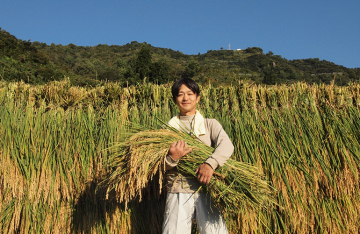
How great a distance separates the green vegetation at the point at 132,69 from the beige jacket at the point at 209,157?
101 cm

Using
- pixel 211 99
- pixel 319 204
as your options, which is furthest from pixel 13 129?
pixel 319 204

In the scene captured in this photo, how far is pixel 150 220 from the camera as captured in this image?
246 cm

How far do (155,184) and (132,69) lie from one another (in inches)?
1411

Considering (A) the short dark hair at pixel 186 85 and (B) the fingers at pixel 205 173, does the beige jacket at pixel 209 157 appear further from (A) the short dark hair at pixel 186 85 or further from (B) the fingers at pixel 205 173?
(A) the short dark hair at pixel 186 85

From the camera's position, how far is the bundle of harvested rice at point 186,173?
163cm

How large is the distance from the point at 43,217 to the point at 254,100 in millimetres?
2703

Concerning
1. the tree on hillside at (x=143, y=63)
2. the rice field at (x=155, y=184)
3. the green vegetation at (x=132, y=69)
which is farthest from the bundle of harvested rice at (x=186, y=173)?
the tree on hillside at (x=143, y=63)

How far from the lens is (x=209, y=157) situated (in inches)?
63.7

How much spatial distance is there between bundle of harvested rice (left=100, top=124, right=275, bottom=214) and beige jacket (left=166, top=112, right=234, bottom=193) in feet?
0.21

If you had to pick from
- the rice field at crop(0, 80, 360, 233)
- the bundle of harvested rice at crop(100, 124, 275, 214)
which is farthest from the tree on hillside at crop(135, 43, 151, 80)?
the bundle of harvested rice at crop(100, 124, 275, 214)

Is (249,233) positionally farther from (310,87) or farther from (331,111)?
(310,87)

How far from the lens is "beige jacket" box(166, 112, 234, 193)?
1.62 metres

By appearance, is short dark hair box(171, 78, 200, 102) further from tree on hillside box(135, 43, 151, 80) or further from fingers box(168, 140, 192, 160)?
tree on hillside box(135, 43, 151, 80)

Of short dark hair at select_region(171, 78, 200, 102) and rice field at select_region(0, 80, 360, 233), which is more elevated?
short dark hair at select_region(171, 78, 200, 102)
